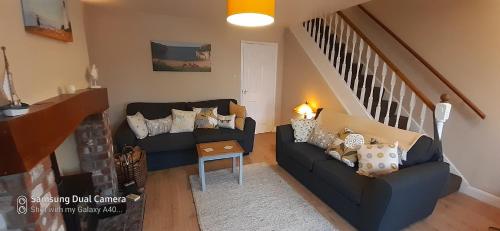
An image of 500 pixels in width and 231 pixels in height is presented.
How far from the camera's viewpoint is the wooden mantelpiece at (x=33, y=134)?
2.59 feet

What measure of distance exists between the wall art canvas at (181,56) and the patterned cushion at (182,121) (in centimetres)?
88

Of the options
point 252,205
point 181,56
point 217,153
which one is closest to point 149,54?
point 181,56

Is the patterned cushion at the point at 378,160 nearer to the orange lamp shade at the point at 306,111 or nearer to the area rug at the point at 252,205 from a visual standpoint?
the area rug at the point at 252,205

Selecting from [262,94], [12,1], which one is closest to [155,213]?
[12,1]

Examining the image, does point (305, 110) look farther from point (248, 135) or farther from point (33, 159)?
point (33, 159)

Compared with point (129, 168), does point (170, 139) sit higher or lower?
higher

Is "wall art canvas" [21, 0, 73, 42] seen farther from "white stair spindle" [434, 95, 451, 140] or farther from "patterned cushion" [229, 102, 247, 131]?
"white stair spindle" [434, 95, 451, 140]

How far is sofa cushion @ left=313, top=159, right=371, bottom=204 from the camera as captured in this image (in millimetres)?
1909

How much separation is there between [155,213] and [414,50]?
12.3 ft

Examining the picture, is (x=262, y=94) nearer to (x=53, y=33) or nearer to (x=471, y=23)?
(x=471, y=23)

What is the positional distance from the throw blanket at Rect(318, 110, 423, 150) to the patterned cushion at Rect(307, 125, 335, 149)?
129mm

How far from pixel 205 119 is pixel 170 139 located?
25.1 inches

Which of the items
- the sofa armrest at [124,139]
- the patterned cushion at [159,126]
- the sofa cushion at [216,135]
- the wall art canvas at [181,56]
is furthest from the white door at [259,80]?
the sofa armrest at [124,139]

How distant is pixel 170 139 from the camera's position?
10.1ft
